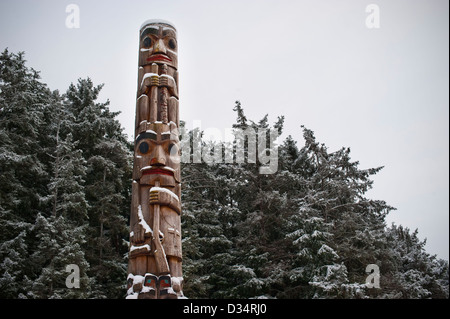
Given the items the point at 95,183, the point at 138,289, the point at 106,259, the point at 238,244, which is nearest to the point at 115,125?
the point at 95,183

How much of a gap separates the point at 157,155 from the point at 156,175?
545 millimetres

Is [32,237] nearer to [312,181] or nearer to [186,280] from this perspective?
[186,280]

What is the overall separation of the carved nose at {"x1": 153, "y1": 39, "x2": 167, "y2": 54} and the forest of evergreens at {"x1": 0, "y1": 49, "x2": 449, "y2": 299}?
5.80m

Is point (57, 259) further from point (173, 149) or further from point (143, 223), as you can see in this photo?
point (173, 149)

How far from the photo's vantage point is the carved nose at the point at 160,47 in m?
12.0

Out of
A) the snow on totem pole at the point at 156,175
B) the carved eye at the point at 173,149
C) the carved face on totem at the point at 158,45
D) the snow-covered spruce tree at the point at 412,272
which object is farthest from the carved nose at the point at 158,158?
the snow-covered spruce tree at the point at 412,272

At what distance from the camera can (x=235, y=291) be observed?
14.9 meters

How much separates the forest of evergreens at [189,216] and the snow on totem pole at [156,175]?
4.42m

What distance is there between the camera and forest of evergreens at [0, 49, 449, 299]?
13.1 metres

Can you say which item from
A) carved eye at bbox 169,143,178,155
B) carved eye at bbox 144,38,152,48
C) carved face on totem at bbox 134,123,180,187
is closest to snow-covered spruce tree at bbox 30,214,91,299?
carved face on totem at bbox 134,123,180,187

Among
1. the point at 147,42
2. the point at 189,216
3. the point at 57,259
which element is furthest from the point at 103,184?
the point at 147,42

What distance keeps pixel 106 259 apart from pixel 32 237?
2851 mm

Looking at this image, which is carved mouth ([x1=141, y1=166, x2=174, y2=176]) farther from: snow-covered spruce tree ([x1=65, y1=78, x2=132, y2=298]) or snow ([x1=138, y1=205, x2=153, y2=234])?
snow-covered spruce tree ([x1=65, y1=78, x2=132, y2=298])

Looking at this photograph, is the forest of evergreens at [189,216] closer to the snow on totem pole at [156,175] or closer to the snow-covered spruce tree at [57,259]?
the snow-covered spruce tree at [57,259]
